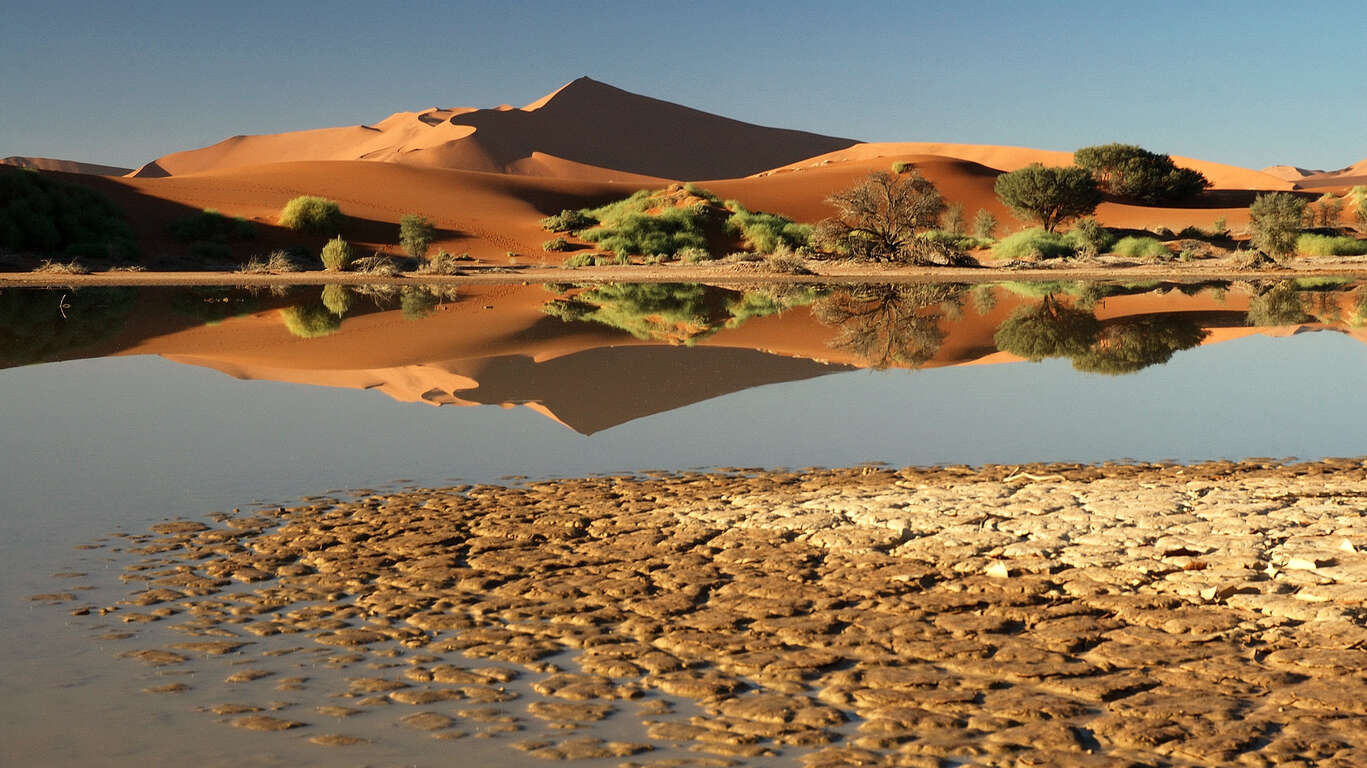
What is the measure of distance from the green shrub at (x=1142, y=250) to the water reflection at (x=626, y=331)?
12.6 metres

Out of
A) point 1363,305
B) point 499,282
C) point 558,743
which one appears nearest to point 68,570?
point 558,743

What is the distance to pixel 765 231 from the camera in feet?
171

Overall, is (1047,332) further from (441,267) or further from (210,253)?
(210,253)

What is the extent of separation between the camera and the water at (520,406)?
22.7 ft

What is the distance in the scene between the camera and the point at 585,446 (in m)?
11.2

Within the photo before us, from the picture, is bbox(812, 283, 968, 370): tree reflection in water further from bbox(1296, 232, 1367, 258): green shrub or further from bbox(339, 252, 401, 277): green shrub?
bbox(1296, 232, 1367, 258): green shrub

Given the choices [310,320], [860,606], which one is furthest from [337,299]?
[860,606]

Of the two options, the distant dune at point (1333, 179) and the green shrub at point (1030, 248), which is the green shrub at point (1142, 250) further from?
the distant dune at point (1333, 179)

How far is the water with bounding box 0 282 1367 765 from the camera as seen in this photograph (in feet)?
22.7

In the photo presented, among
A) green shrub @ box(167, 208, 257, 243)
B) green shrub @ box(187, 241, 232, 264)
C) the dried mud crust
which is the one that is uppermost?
green shrub @ box(167, 208, 257, 243)

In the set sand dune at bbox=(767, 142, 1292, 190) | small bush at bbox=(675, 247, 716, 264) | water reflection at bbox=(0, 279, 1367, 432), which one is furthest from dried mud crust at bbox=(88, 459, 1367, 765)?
sand dune at bbox=(767, 142, 1292, 190)

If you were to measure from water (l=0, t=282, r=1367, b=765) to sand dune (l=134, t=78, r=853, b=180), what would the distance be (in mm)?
96673

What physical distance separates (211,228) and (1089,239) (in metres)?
35.7

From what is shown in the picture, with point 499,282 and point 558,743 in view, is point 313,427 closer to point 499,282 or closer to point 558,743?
point 558,743
